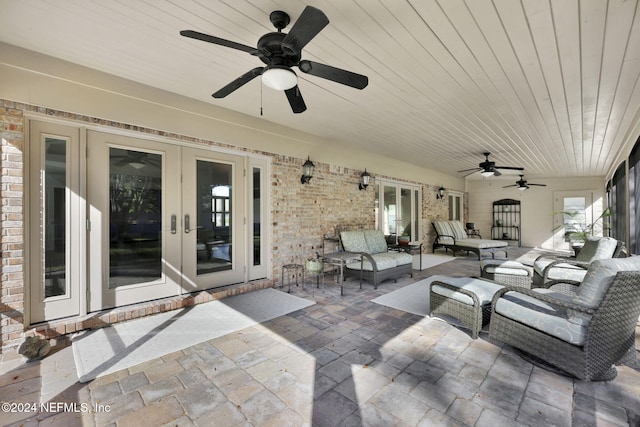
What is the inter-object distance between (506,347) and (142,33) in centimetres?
442

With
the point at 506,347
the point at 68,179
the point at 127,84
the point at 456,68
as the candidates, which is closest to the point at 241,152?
the point at 127,84

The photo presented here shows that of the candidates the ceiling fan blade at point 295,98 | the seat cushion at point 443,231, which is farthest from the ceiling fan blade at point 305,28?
the seat cushion at point 443,231

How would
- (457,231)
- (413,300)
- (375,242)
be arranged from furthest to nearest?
(457,231)
(375,242)
(413,300)

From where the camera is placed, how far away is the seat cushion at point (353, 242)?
5.53 m

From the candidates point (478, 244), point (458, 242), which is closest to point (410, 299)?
point (478, 244)

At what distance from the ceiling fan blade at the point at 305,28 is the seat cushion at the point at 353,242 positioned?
395cm

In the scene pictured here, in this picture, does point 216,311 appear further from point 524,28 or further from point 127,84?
point 524,28

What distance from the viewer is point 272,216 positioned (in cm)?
496

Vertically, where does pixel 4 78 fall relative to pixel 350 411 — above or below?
above

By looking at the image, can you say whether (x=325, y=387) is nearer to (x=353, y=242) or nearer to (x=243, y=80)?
(x=243, y=80)

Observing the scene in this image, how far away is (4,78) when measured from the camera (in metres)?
2.70

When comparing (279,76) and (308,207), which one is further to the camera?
(308,207)

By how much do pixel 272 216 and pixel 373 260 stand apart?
190cm

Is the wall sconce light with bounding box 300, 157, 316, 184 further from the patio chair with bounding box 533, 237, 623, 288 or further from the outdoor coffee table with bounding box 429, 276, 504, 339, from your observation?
the patio chair with bounding box 533, 237, 623, 288
